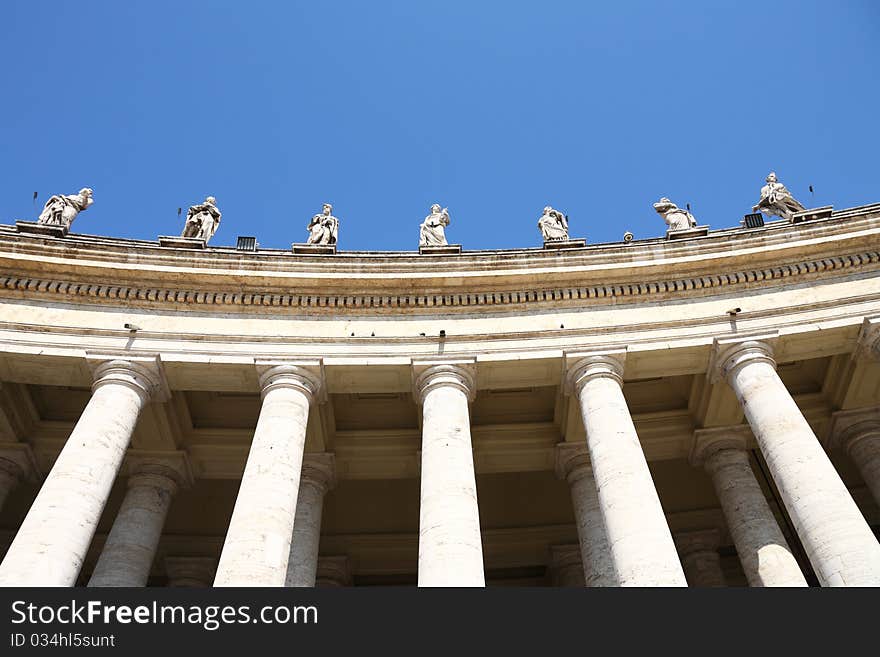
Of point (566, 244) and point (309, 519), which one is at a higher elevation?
point (566, 244)

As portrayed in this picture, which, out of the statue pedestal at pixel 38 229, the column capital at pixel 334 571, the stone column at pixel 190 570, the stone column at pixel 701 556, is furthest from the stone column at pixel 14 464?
the stone column at pixel 701 556

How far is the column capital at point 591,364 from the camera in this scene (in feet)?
91.5

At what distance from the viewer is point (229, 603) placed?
16.3m

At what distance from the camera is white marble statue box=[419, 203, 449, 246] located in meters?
34.3

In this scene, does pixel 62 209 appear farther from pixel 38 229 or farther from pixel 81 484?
pixel 81 484

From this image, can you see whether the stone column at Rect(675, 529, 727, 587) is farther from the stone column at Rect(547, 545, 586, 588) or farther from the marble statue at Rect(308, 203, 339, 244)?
the marble statue at Rect(308, 203, 339, 244)

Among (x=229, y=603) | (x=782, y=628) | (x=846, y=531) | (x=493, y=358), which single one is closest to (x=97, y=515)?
(x=229, y=603)

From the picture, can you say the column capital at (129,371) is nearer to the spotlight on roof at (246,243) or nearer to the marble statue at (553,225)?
the spotlight on roof at (246,243)

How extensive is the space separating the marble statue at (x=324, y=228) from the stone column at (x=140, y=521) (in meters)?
10.3

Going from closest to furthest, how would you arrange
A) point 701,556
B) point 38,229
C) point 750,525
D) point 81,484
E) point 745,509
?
1. point 81,484
2. point 750,525
3. point 745,509
4. point 38,229
5. point 701,556

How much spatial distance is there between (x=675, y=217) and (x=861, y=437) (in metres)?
11.2

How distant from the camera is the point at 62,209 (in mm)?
33438

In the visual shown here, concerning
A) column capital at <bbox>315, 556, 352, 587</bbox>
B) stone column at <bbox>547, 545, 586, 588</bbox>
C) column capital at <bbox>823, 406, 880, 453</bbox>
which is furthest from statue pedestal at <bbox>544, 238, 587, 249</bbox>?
column capital at <bbox>315, 556, 352, 587</bbox>

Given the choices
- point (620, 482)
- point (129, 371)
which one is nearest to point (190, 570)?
point (129, 371)
